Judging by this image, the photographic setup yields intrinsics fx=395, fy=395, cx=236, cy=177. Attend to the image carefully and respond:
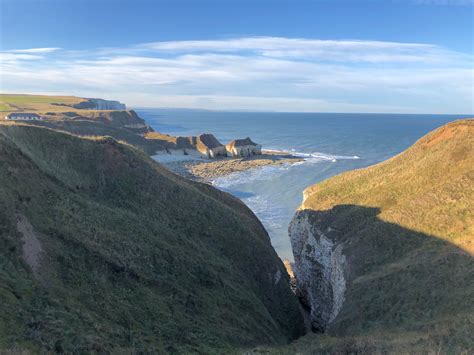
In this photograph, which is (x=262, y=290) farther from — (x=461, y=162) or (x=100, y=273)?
(x=461, y=162)

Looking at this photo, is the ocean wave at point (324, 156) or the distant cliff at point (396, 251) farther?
the ocean wave at point (324, 156)

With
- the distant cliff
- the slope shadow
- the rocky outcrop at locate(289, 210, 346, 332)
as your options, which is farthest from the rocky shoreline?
the slope shadow

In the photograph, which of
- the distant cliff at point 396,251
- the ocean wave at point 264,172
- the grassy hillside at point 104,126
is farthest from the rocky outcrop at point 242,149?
the distant cliff at point 396,251

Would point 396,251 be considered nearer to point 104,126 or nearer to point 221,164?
Answer: point 221,164

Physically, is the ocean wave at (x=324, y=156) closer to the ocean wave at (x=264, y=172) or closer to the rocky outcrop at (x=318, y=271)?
the ocean wave at (x=264, y=172)

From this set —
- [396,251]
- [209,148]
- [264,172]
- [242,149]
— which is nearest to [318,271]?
[396,251]

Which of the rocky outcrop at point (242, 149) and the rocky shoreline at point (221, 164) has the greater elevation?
the rocky outcrop at point (242, 149)

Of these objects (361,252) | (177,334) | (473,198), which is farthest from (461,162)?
(177,334)
